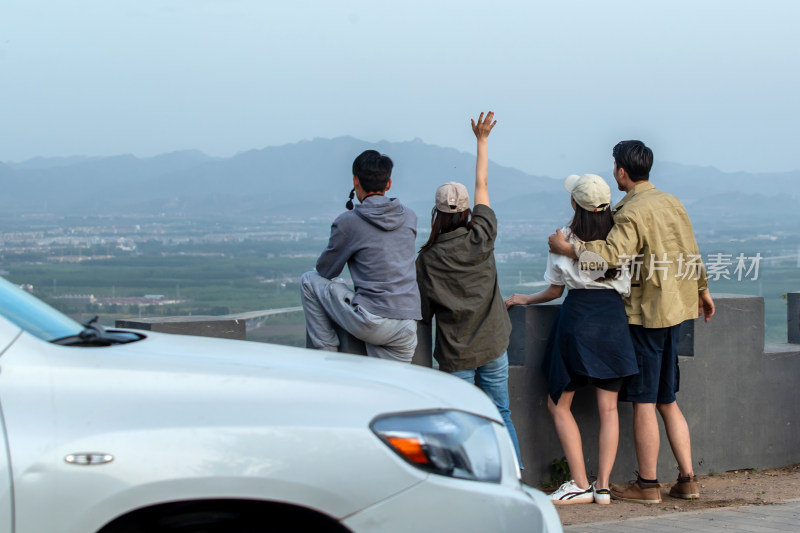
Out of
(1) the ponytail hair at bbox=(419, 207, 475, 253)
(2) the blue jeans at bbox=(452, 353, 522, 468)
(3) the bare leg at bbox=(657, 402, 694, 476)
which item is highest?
(1) the ponytail hair at bbox=(419, 207, 475, 253)

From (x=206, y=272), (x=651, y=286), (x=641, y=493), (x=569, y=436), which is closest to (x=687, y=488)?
(x=641, y=493)

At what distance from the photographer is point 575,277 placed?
5.31 m

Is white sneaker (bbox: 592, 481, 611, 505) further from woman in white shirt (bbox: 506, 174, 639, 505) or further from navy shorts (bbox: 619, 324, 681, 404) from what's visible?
Result: navy shorts (bbox: 619, 324, 681, 404)

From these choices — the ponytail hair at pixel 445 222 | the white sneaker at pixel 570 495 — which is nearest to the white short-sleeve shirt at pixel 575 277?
the ponytail hair at pixel 445 222

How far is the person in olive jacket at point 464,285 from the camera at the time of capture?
16.5ft

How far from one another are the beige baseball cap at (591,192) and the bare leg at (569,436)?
3.93ft

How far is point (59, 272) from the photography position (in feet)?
173

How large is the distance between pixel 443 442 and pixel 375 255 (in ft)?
7.56

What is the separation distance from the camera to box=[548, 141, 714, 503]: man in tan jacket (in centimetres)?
535

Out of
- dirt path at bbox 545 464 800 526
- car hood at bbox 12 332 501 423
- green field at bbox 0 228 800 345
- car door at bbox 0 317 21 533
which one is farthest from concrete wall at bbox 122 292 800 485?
green field at bbox 0 228 800 345

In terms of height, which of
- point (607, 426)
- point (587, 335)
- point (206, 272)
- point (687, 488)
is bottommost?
point (206, 272)

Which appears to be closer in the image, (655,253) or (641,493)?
(655,253)

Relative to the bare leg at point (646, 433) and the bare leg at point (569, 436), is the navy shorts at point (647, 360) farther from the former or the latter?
the bare leg at point (569, 436)

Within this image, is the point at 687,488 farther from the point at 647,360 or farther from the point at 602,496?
the point at 647,360
